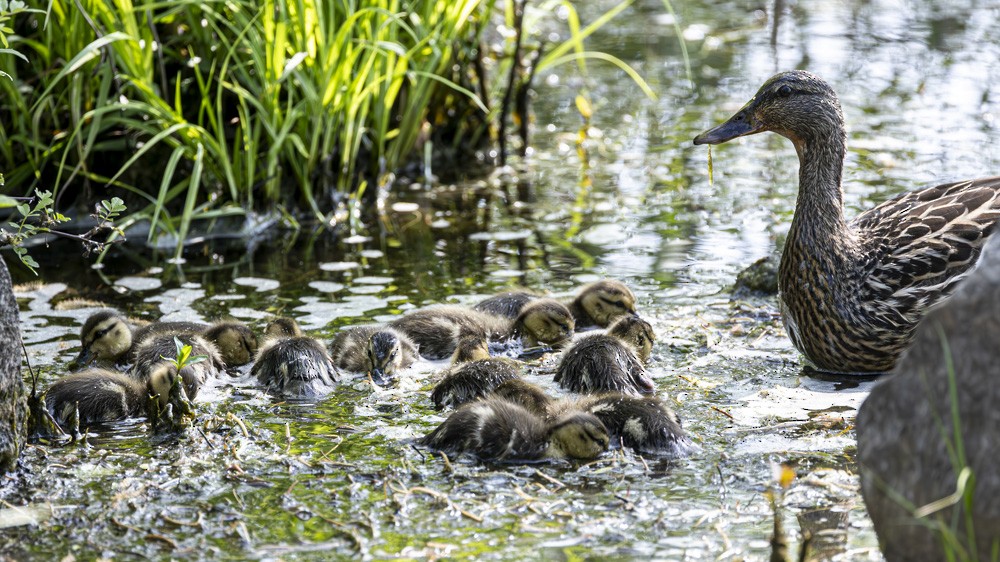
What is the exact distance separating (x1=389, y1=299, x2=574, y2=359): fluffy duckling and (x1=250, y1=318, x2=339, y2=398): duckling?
1.53ft

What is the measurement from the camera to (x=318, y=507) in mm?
3562

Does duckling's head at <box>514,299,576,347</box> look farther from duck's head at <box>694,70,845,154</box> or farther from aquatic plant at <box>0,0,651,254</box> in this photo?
aquatic plant at <box>0,0,651,254</box>

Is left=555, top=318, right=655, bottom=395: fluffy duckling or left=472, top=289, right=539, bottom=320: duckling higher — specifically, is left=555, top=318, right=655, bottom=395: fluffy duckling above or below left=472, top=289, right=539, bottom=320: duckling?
below

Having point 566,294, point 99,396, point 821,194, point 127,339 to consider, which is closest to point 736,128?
point 821,194

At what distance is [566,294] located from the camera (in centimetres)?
571

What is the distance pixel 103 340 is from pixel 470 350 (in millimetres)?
1369

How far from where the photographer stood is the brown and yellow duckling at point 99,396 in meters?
4.16

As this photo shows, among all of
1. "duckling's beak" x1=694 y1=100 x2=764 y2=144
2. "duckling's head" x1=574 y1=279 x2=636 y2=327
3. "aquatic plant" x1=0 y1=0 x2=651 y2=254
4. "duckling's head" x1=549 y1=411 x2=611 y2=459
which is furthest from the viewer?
"aquatic plant" x1=0 y1=0 x2=651 y2=254

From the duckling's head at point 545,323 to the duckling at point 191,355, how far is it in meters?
1.18

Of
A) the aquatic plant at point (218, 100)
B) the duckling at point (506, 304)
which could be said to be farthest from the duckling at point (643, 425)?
the aquatic plant at point (218, 100)

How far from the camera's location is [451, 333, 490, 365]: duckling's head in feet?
15.4

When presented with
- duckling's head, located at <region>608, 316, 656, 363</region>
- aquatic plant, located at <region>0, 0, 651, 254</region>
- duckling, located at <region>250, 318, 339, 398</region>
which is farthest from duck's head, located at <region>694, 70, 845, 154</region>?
duckling, located at <region>250, 318, 339, 398</region>

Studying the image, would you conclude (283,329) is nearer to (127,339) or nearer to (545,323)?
(127,339)

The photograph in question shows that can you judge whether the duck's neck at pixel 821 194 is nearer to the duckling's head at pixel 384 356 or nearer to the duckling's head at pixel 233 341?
the duckling's head at pixel 384 356
